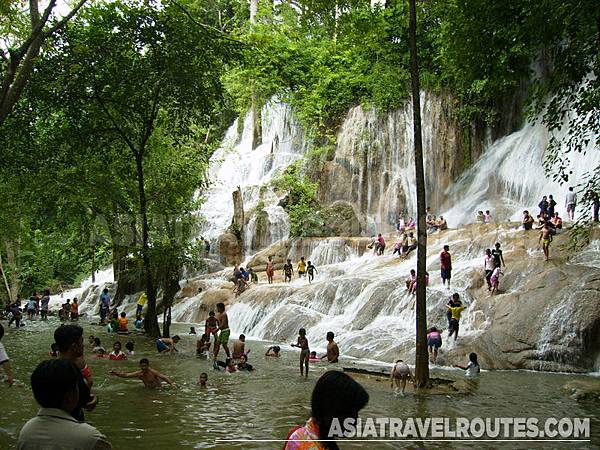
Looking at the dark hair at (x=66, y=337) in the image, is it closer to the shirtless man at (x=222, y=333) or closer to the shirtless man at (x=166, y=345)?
the shirtless man at (x=222, y=333)

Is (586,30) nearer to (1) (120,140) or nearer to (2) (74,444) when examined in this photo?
(2) (74,444)

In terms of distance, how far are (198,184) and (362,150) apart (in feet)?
55.8

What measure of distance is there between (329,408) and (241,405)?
22.9 feet

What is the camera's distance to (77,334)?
487 centimetres

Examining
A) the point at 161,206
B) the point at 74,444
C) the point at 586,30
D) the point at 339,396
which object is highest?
the point at 586,30

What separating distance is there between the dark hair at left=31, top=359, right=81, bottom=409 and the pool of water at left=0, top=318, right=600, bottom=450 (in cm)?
404

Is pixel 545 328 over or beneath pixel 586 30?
beneath

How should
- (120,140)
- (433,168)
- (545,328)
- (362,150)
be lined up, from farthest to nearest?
(362,150) → (433,168) → (120,140) → (545,328)

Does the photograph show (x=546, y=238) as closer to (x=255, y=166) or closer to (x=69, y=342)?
(x=69, y=342)

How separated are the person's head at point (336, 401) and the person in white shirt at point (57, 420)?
1.09m

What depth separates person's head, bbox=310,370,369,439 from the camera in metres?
2.60

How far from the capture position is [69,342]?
480 cm

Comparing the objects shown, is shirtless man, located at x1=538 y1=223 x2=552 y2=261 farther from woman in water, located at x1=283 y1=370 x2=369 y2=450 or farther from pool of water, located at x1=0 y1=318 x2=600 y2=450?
woman in water, located at x1=283 y1=370 x2=369 y2=450

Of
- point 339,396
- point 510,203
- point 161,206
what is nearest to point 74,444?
point 339,396
